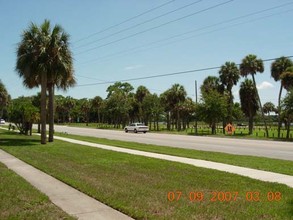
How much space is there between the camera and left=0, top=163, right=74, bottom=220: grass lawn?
6664 millimetres

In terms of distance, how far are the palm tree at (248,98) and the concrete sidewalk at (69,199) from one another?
49353 millimetres

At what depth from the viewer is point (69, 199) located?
7965mm

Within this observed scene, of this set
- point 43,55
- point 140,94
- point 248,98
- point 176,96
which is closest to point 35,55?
point 43,55

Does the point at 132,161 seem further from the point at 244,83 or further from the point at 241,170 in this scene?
the point at 244,83

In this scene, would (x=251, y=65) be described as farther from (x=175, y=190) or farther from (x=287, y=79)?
(x=175, y=190)

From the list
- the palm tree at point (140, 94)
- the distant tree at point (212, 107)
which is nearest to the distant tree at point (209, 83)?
the distant tree at point (212, 107)

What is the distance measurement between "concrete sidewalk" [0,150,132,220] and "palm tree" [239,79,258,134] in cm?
4935

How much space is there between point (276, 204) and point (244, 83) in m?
52.5

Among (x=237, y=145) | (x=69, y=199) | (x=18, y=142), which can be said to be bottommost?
(x=69, y=199)

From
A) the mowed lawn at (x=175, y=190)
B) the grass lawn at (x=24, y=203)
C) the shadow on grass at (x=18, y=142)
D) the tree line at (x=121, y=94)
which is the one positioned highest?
the tree line at (x=121, y=94)

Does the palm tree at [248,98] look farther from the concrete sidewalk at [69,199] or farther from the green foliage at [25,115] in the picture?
the concrete sidewalk at [69,199]

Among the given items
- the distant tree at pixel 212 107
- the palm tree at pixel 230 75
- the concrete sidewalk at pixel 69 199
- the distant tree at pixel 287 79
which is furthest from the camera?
the palm tree at pixel 230 75

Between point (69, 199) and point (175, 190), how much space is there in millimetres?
2311

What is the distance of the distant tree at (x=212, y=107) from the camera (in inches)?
2008
